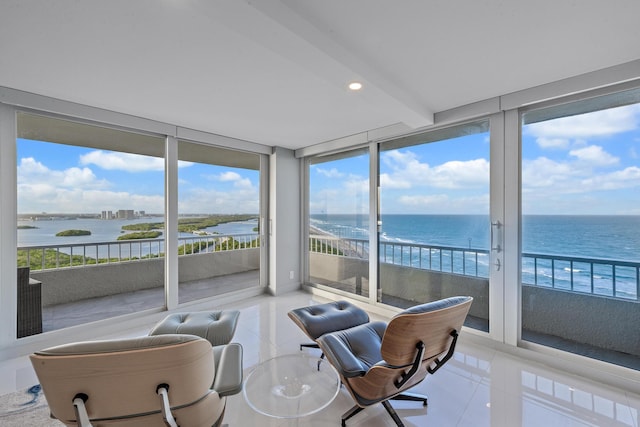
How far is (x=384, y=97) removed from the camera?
228cm

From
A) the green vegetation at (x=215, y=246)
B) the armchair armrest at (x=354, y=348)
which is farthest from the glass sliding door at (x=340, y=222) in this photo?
the armchair armrest at (x=354, y=348)

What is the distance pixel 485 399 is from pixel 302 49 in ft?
8.42

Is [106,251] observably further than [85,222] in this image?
Yes

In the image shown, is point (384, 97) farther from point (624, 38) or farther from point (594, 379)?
point (594, 379)

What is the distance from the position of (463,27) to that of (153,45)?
1.83 metres

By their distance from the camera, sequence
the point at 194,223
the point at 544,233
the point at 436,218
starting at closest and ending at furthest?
the point at 544,233
the point at 436,218
the point at 194,223

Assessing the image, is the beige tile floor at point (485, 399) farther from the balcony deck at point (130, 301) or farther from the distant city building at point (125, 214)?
the distant city building at point (125, 214)

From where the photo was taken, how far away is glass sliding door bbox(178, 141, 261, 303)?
3.71 metres

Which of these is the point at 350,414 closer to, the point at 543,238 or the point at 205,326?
the point at 205,326

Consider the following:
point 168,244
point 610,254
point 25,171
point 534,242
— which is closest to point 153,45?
point 25,171

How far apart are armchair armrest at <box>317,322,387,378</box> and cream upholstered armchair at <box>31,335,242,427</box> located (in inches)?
29.5

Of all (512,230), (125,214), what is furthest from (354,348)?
(125,214)

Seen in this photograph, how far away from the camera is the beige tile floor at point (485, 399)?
1770mm

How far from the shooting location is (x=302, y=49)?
1.61m
